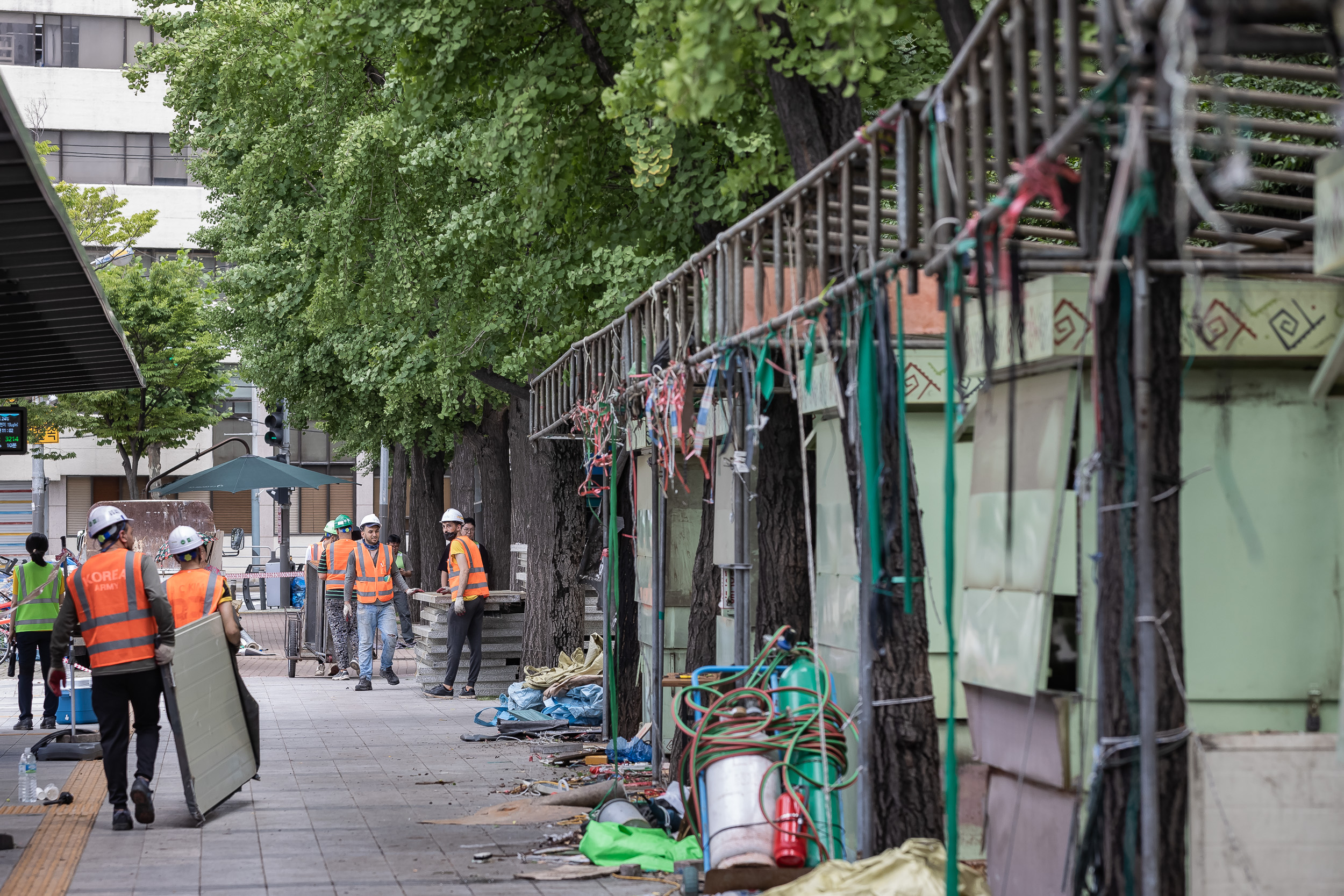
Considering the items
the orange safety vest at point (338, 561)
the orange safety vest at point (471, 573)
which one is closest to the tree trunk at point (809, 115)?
the orange safety vest at point (471, 573)

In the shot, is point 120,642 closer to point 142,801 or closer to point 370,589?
point 142,801

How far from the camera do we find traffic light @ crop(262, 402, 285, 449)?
2667 cm

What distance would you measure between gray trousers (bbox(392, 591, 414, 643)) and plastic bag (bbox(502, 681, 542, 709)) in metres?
6.57

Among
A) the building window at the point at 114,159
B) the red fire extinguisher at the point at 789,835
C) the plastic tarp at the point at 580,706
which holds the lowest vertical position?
the plastic tarp at the point at 580,706

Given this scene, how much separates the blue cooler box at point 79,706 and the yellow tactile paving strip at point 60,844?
2.08 m

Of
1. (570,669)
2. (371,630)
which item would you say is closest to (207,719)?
(570,669)

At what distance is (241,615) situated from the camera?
107ft

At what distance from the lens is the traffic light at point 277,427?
26672mm

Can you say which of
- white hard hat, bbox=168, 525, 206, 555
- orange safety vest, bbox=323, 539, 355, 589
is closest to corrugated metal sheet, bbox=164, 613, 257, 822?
white hard hat, bbox=168, 525, 206, 555

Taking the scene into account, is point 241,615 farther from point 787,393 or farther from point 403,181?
point 787,393

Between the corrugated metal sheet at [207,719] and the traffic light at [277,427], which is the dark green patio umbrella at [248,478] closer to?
the traffic light at [277,427]

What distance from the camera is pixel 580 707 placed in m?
14.4

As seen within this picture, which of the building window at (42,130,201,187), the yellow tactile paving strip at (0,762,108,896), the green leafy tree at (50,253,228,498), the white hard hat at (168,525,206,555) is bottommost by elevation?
the yellow tactile paving strip at (0,762,108,896)

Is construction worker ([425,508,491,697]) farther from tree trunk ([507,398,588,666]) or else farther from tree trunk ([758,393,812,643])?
tree trunk ([758,393,812,643])
